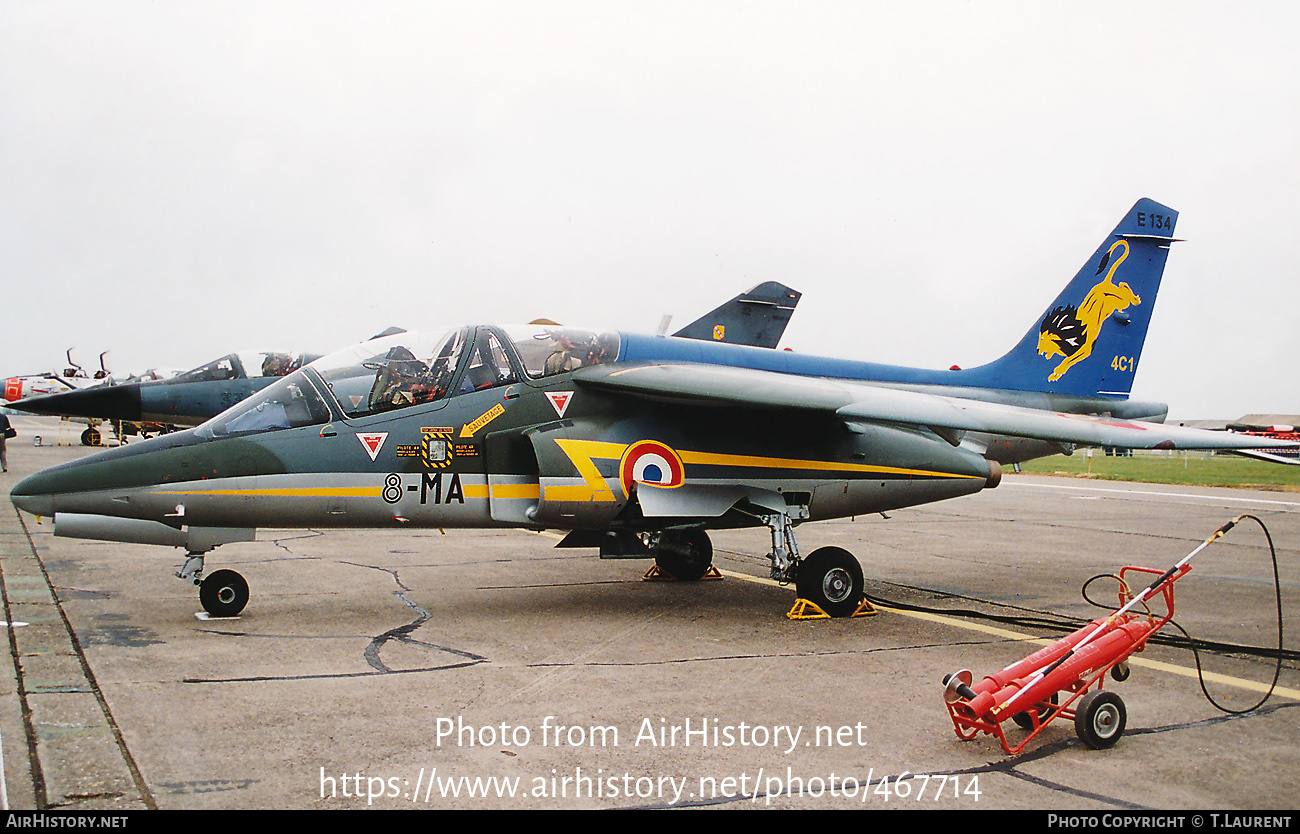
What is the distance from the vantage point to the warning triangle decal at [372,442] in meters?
7.41

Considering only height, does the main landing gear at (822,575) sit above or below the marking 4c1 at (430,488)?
below

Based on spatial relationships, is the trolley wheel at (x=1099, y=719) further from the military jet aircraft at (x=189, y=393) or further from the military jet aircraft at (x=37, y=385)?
the military jet aircraft at (x=37, y=385)

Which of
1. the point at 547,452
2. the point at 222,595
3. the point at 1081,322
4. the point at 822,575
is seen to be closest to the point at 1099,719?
the point at 822,575

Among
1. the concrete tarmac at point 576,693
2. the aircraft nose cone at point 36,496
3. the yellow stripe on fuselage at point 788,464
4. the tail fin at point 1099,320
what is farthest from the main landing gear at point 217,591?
the tail fin at point 1099,320

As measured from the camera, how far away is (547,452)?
296 inches

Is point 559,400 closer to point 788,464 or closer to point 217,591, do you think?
point 788,464

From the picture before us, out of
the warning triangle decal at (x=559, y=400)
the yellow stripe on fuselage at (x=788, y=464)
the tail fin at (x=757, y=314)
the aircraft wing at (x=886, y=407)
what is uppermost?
the tail fin at (x=757, y=314)

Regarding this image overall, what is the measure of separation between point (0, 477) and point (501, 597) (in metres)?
20.0

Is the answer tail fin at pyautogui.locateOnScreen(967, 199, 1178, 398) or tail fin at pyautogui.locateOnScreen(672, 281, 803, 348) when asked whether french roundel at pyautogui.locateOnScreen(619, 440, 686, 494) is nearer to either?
tail fin at pyautogui.locateOnScreen(967, 199, 1178, 398)

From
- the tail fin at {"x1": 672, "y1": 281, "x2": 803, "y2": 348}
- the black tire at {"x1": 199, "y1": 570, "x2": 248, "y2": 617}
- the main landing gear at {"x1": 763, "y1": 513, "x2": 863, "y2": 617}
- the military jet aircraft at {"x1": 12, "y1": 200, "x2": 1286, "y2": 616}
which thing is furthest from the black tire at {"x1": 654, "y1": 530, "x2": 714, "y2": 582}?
the tail fin at {"x1": 672, "y1": 281, "x2": 803, "y2": 348}

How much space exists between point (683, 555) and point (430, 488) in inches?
133

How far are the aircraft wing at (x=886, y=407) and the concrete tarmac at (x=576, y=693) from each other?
162 centimetres
